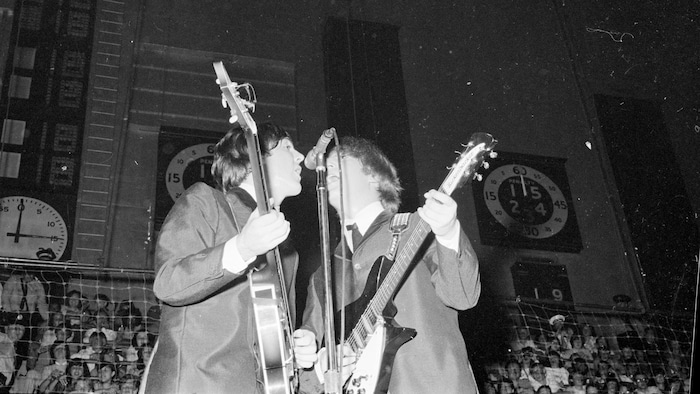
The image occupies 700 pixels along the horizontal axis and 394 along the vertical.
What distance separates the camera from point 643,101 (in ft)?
26.1

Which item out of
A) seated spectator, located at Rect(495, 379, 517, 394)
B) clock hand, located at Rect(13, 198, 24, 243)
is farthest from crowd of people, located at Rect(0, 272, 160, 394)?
seated spectator, located at Rect(495, 379, 517, 394)

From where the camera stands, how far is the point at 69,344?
4.76 meters

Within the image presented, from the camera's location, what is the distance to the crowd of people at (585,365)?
524cm

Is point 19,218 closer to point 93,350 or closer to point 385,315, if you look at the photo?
point 93,350

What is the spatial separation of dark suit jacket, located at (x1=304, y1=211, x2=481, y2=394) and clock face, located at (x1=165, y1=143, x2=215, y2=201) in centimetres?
477

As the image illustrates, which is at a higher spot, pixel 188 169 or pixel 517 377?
pixel 188 169

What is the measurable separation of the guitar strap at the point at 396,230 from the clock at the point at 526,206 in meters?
5.69

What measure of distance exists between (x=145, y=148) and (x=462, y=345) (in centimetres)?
576

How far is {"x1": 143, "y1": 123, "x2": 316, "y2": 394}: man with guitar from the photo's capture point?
1663mm

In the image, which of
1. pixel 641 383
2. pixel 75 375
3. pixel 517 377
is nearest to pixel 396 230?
pixel 75 375

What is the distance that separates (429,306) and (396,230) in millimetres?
246

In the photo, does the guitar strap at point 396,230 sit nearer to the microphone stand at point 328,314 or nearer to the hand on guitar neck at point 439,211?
the hand on guitar neck at point 439,211

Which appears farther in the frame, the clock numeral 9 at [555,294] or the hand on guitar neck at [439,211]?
the clock numeral 9 at [555,294]

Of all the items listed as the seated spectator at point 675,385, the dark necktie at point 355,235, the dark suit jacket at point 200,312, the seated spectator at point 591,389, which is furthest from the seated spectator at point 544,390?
the dark suit jacket at point 200,312
